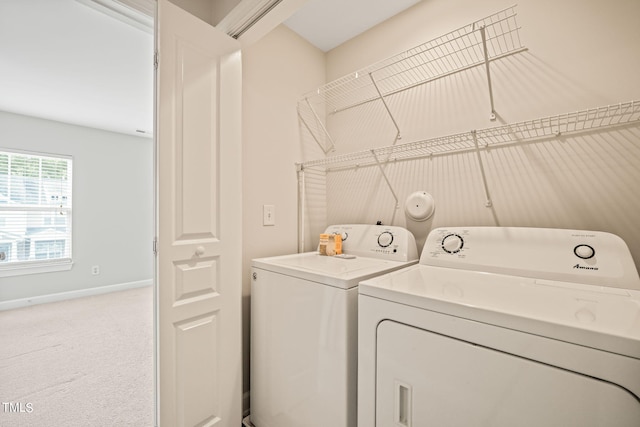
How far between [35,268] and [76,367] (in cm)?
260

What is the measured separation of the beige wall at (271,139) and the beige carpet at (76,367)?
98 centimetres

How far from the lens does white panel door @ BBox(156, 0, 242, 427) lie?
47.5 inches

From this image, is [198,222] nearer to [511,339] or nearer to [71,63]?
[511,339]

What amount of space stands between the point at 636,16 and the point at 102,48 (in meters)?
3.42

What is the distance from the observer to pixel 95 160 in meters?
4.23

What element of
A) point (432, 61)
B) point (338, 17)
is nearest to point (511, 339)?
point (432, 61)

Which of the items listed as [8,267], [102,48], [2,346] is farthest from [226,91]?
[8,267]

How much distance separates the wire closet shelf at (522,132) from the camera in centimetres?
108

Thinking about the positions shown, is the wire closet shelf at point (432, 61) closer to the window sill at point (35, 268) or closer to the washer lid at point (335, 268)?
the washer lid at point (335, 268)

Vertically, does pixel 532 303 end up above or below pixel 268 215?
below

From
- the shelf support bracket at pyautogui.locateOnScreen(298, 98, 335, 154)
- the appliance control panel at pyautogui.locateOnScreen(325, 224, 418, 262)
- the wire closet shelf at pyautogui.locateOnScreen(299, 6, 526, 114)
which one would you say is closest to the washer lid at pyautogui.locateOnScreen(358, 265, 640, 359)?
the appliance control panel at pyautogui.locateOnScreen(325, 224, 418, 262)

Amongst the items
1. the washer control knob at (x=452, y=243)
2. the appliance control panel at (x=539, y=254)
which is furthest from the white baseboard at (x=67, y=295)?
the washer control knob at (x=452, y=243)

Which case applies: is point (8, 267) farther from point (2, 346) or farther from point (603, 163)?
point (603, 163)

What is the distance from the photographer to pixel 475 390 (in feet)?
2.44
